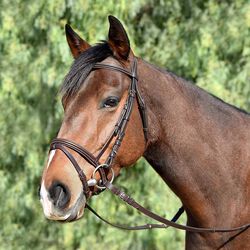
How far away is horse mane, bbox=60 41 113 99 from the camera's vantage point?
9.95 feet

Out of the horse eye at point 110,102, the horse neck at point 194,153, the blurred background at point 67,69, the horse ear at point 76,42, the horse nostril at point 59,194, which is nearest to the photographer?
the horse nostril at point 59,194

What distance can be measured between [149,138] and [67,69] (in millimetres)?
3243

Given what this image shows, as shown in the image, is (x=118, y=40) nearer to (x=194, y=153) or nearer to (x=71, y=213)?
(x=194, y=153)

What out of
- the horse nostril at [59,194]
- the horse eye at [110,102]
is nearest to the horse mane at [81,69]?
the horse eye at [110,102]

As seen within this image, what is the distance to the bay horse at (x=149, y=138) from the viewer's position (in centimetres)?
296

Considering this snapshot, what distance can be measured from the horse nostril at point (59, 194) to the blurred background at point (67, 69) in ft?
10.8

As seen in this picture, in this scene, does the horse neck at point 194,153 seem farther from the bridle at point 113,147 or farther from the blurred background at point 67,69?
the blurred background at point 67,69

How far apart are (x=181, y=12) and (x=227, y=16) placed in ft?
1.75

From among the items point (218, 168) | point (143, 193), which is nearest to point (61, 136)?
point (218, 168)

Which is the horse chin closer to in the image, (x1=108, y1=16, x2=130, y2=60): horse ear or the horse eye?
the horse eye

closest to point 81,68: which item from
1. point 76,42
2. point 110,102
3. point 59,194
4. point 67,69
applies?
point 110,102

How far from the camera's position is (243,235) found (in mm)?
3230

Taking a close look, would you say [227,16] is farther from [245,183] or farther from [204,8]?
[245,183]

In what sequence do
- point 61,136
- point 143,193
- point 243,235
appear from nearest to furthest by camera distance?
point 61,136 → point 243,235 → point 143,193
